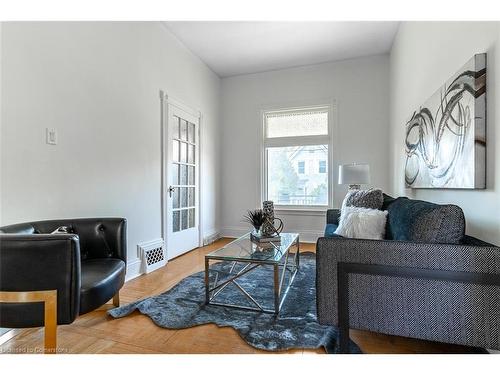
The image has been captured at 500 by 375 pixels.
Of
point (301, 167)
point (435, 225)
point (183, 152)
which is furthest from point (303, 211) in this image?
point (435, 225)

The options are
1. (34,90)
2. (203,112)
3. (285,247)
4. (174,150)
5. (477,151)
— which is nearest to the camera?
(477,151)

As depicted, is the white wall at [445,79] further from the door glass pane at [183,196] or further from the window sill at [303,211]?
the door glass pane at [183,196]

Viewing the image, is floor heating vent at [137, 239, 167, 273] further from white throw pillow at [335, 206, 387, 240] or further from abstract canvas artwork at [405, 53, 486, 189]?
abstract canvas artwork at [405, 53, 486, 189]

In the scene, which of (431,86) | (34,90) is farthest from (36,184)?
(431,86)

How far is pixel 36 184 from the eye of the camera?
187 centimetres

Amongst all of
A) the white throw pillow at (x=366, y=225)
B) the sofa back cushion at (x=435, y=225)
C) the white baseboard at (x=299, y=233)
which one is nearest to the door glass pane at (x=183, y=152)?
the white baseboard at (x=299, y=233)

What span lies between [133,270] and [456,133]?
2.94m

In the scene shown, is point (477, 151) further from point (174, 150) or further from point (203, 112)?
point (203, 112)

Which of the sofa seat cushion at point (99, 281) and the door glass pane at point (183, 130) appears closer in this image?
the sofa seat cushion at point (99, 281)

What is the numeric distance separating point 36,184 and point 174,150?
173 centimetres

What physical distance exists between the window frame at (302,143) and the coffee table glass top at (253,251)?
192 centimetres

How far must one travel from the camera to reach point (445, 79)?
1935 millimetres

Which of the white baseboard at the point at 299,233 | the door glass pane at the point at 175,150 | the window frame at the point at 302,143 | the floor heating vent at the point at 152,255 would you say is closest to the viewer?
the floor heating vent at the point at 152,255

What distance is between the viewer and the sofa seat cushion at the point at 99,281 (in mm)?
1441
